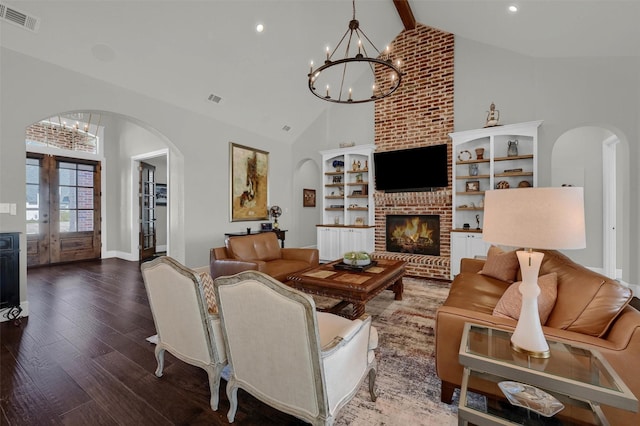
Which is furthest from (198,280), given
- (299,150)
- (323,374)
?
(299,150)

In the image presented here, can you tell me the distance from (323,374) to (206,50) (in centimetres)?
450

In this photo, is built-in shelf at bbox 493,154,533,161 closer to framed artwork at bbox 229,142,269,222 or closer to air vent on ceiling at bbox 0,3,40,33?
framed artwork at bbox 229,142,269,222

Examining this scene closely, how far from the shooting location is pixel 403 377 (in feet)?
6.84

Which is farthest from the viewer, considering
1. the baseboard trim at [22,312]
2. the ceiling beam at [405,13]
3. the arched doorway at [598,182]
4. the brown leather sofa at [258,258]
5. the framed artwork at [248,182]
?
the framed artwork at [248,182]

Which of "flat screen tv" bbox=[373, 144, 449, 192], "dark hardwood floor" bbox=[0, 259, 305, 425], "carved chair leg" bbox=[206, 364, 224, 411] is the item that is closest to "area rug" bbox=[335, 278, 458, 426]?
"dark hardwood floor" bbox=[0, 259, 305, 425]

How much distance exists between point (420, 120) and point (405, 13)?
6.44ft

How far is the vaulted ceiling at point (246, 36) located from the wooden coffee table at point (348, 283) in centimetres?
346

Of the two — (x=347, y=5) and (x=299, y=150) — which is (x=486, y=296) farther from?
(x=299, y=150)

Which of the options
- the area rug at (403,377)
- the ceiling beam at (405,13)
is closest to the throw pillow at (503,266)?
the area rug at (403,377)

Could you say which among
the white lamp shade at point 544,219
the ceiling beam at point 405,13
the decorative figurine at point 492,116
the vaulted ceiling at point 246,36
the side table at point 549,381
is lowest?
the side table at point 549,381

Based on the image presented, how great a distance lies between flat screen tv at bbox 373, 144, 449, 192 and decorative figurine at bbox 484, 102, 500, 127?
30.9 inches

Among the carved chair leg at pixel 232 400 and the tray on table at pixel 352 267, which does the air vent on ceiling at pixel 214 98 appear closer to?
the tray on table at pixel 352 267

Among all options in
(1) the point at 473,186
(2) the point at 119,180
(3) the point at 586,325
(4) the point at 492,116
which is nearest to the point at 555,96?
(4) the point at 492,116

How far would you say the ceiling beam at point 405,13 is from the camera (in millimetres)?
5031
